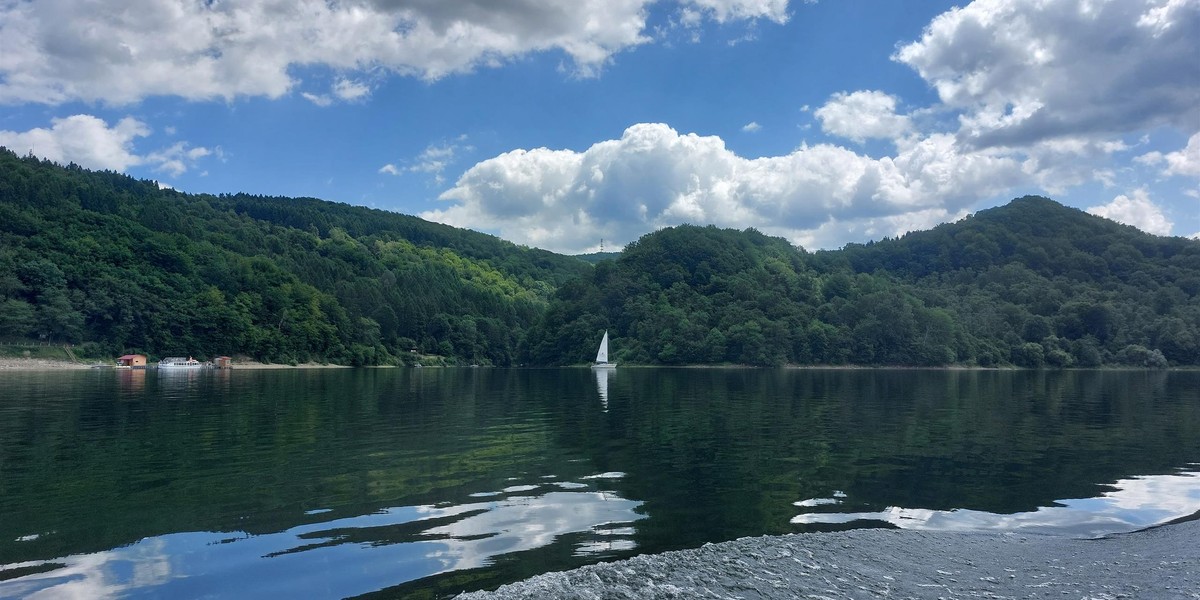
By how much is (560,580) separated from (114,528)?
927 cm

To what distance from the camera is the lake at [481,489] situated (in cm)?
1185

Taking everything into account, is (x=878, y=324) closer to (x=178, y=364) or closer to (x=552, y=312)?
(x=552, y=312)

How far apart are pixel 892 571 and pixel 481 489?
1010 centimetres

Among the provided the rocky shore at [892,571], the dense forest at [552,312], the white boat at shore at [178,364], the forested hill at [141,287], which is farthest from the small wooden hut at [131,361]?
the rocky shore at [892,571]

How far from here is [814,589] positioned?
10.5m

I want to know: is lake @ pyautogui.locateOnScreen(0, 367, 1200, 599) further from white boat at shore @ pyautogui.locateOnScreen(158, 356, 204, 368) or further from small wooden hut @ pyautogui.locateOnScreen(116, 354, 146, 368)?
small wooden hut @ pyautogui.locateOnScreen(116, 354, 146, 368)

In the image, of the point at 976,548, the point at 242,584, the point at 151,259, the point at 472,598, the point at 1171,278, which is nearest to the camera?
the point at 472,598

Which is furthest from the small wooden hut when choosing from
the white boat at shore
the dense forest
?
the dense forest

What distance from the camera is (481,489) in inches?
711

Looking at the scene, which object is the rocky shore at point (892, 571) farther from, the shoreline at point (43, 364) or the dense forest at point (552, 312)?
the dense forest at point (552, 312)

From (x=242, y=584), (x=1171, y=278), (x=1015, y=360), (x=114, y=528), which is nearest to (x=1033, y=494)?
(x=242, y=584)

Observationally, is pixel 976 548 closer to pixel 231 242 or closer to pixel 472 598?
pixel 472 598

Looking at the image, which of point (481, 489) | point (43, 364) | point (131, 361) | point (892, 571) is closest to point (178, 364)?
point (131, 361)

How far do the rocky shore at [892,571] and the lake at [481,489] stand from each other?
1.15m
